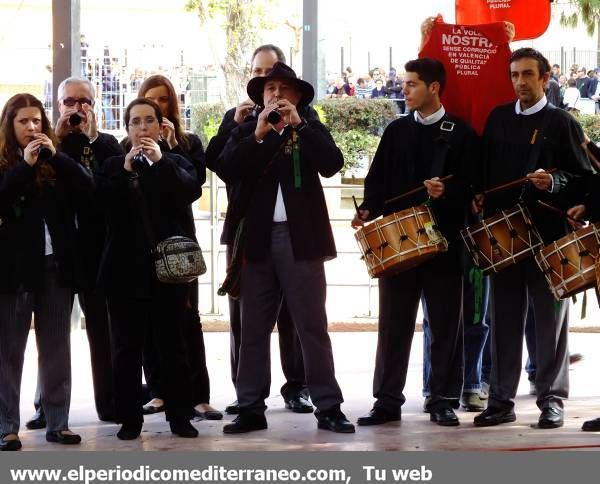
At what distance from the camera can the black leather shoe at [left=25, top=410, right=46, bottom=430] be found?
7867 mm

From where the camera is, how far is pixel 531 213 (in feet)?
25.1

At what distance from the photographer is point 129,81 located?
22.4 metres

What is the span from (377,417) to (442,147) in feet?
5.57

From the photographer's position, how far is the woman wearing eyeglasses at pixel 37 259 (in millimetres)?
7129

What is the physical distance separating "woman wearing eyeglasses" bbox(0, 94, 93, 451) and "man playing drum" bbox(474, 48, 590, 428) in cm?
247

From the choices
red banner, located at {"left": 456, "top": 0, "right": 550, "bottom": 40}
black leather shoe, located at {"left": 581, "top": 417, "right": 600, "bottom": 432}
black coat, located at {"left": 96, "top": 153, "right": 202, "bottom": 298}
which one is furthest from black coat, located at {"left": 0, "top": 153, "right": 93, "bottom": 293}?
red banner, located at {"left": 456, "top": 0, "right": 550, "bottom": 40}

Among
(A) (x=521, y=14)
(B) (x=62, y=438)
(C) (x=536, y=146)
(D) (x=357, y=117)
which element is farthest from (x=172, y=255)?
(D) (x=357, y=117)

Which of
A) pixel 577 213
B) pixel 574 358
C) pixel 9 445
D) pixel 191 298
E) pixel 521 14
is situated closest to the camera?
pixel 9 445

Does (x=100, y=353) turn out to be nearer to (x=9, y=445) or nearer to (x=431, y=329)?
(x=9, y=445)

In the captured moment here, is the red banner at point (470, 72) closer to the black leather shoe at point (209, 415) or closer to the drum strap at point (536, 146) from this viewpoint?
the drum strap at point (536, 146)

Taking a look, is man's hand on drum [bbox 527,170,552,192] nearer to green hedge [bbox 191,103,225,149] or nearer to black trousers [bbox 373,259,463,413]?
black trousers [bbox 373,259,463,413]

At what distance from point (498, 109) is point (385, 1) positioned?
1160 inches

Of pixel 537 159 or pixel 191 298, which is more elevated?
pixel 537 159

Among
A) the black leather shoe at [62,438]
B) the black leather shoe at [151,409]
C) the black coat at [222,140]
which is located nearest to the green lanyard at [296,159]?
the black coat at [222,140]
